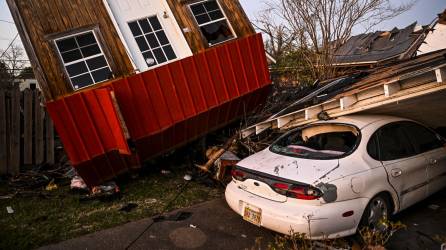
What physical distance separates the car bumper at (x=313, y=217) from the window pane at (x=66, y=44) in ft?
19.1

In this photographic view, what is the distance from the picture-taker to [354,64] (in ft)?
66.2

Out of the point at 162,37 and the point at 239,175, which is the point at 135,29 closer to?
the point at 162,37

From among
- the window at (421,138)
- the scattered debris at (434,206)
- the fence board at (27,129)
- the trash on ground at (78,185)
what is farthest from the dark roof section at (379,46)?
the trash on ground at (78,185)

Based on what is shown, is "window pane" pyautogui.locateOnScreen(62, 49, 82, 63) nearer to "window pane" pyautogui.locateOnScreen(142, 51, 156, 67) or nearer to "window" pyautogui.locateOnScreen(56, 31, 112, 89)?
"window" pyautogui.locateOnScreen(56, 31, 112, 89)

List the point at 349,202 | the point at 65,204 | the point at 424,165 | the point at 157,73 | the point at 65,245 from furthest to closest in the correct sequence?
the point at 157,73
the point at 65,204
the point at 424,165
the point at 65,245
the point at 349,202

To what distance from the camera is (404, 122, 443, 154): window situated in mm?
5270

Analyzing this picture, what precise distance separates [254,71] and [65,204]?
231 inches

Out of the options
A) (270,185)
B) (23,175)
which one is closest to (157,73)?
(23,175)

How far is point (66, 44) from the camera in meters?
7.74

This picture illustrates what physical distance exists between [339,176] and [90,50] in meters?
6.25

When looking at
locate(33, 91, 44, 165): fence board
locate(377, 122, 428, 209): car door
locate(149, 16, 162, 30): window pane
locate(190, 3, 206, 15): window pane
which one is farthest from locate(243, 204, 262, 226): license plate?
locate(33, 91, 44, 165): fence board

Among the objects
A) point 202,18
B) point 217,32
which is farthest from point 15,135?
point 217,32

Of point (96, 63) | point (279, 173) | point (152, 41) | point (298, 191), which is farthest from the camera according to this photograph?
point (152, 41)

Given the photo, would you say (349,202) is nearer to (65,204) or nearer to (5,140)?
(65,204)
